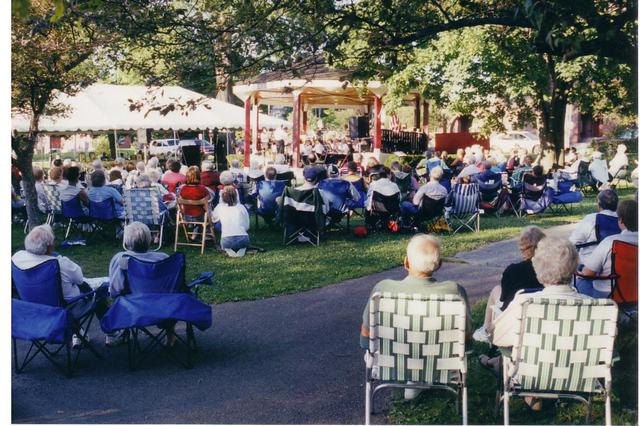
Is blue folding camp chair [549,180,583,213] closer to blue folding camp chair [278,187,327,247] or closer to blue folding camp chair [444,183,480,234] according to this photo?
blue folding camp chair [444,183,480,234]

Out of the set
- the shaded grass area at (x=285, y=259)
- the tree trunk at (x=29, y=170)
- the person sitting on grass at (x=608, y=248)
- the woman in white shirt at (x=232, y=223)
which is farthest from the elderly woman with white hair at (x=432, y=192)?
the person sitting on grass at (x=608, y=248)

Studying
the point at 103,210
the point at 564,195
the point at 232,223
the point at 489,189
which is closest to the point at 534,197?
the point at 489,189

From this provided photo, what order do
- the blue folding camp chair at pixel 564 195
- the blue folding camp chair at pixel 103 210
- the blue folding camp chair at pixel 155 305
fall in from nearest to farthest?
the blue folding camp chair at pixel 155 305 < the blue folding camp chair at pixel 103 210 < the blue folding camp chair at pixel 564 195

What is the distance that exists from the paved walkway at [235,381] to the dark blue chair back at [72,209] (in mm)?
4817

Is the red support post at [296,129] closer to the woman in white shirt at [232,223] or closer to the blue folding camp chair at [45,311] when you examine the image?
the woman in white shirt at [232,223]

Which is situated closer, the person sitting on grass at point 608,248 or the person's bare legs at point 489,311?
the person's bare legs at point 489,311

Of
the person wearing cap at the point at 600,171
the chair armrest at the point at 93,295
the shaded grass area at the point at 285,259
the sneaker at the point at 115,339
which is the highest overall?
the person wearing cap at the point at 600,171

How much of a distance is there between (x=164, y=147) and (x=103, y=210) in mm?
28132

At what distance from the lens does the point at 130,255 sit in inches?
215

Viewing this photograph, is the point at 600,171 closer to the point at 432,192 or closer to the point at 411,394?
the point at 432,192

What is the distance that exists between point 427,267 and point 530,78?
17.4 m

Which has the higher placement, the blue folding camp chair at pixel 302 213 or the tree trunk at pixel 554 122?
the tree trunk at pixel 554 122

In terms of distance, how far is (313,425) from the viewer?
175 inches

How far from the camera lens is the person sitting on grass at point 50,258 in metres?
5.29
